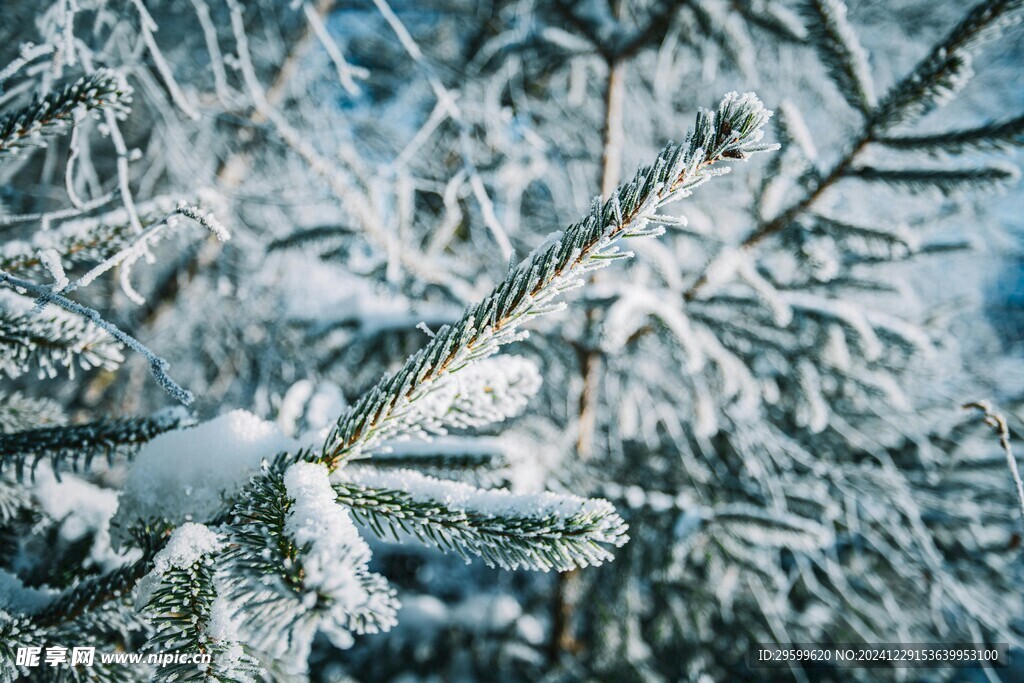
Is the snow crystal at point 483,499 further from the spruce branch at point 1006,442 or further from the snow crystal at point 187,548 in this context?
the spruce branch at point 1006,442

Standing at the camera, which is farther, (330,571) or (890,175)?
(890,175)

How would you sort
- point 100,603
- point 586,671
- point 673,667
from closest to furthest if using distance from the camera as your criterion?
1. point 100,603
2. point 586,671
3. point 673,667

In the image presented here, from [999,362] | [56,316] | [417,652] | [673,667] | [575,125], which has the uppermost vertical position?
[575,125]

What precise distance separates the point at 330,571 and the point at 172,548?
0.95 ft

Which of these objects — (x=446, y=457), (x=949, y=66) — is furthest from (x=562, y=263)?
(x=949, y=66)

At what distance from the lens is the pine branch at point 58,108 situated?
2.40ft

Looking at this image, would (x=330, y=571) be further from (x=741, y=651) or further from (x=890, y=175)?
(x=741, y=651)

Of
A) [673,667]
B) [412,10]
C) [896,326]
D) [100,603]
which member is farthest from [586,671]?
[412,10]

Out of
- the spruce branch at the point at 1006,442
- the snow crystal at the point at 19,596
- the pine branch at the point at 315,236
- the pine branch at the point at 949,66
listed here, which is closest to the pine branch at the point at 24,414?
the snow crystal at the point at 19,596

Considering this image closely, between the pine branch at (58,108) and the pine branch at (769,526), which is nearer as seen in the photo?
the pine branch at (58,108)

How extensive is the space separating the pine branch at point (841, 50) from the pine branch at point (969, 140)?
0.37 ft

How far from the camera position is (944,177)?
1.16 m

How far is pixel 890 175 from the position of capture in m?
1.24

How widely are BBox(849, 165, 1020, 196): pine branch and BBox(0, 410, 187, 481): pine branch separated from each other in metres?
1.64
